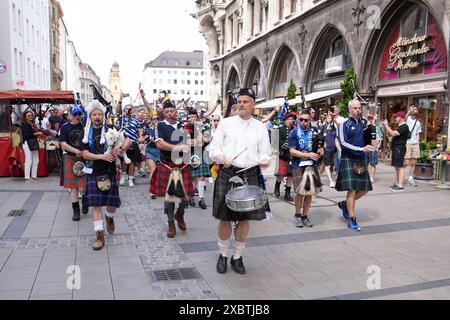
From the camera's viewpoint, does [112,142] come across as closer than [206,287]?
No

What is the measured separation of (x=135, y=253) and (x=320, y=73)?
60.3ft

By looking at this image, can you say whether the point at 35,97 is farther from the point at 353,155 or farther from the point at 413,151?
the point at 413,151

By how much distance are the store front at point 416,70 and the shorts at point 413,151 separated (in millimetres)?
3052

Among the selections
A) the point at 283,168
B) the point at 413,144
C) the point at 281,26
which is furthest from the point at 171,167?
the point at 281,26

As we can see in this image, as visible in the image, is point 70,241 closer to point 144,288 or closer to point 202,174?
point 144,288

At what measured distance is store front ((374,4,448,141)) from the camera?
13594mm

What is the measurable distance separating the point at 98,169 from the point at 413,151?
27.2 ft

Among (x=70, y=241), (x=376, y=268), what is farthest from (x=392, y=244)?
(x=70, y=241)

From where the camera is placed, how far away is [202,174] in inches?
320

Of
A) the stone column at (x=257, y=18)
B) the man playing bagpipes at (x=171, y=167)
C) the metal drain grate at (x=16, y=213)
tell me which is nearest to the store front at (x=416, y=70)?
the man playing bagpipes at (x=171, y=167)

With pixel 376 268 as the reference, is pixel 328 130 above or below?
above

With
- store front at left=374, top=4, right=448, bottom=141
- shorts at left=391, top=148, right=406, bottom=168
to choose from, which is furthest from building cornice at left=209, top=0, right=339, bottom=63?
shorts at left=391, top=148, right=406, bottom=168
